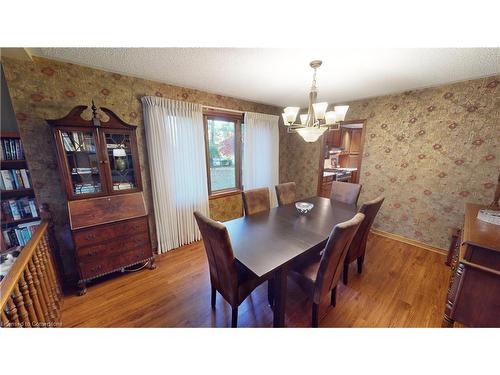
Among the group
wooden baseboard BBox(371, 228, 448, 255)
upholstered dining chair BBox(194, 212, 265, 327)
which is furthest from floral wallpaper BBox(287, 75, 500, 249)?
upholstered dining chair BBox(194, 212, 265, 327)

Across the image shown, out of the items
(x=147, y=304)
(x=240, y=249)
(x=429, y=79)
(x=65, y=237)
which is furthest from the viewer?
(x=429, y=79)

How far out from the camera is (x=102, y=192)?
1810 millimetres

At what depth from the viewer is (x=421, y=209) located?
8.48 ft

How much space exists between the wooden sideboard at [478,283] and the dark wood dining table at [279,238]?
32.0 inches

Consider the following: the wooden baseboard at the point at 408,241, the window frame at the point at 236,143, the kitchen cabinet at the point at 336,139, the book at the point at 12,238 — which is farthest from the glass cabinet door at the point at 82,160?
the kitchen cabinet at the point at 336,139

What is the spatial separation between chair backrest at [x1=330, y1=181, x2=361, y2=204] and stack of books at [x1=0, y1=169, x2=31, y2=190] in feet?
12.0

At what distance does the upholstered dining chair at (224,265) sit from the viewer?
111 cm

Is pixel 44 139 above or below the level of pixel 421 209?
above

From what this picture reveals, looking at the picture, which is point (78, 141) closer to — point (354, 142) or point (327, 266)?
point (327, 266)

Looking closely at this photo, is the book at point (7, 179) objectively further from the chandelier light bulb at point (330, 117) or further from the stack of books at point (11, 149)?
the chandelier light bulb at point (330, 117)
